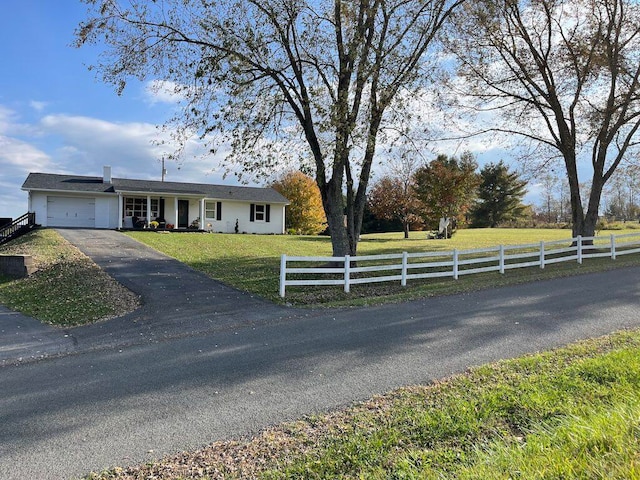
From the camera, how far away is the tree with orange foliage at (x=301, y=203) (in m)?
42.2

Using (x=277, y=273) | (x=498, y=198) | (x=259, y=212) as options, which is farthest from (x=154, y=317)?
(x=498, y=198)

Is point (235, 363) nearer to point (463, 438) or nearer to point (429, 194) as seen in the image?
point (463, 438)

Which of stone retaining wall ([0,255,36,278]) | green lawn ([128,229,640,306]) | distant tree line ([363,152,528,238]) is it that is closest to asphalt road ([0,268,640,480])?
green lawn ([128,229,640,306])

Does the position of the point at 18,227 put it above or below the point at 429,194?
below

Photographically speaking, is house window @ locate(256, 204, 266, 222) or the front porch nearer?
the front porch

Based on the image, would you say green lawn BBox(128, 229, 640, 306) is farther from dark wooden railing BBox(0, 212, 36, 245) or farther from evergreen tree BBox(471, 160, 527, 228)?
evergreen tree BBox(471, 160, 527, 228)

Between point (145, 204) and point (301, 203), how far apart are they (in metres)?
16.5

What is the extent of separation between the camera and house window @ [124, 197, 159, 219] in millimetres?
29141

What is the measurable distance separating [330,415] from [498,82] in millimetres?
19637

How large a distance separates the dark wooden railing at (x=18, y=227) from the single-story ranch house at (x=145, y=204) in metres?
1.33

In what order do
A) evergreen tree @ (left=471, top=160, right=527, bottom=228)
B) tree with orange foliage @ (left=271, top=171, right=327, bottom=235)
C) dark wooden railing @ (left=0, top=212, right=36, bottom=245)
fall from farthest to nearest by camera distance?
evergreen tree @ (left=471, top=160, right=527, bottom=228) → tree with orange foliage @ (left=271, top=171, right=327, bottom=235) → dark wooden railing @ (left=0, top=212, right=36, bottom=245)

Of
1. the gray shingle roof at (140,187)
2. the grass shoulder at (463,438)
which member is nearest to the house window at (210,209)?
the gray shingle roof at (140,187)

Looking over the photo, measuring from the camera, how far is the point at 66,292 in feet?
37.3

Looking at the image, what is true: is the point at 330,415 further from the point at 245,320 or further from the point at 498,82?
the point at 498,82
